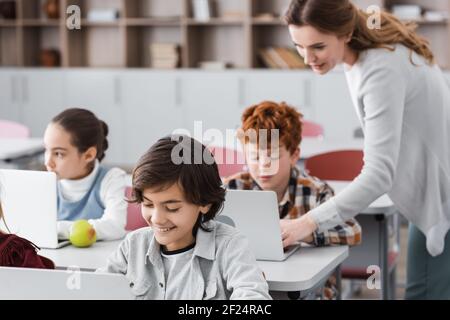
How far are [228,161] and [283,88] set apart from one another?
333 cm

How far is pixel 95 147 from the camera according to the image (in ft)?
9.01

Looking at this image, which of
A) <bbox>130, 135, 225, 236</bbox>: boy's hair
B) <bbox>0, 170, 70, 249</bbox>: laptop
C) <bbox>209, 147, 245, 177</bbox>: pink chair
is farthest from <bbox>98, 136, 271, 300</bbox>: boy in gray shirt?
<bbox>209, 147, 245, 177</bbox>: pink chair

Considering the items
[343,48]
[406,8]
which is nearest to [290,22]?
[343,48]

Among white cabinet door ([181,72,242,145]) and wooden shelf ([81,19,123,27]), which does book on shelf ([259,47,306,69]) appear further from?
wooden shelf ([81,19,123,27])

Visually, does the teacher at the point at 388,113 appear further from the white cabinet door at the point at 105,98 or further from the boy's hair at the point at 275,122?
the white cabinet door at the point at 105,98

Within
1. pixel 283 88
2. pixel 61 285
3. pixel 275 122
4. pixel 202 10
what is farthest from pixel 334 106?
pixel 61 285

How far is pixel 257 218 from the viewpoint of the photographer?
2213mm

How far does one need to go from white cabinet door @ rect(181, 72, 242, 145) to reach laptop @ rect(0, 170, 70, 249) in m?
4.52

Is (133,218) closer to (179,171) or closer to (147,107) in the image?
(179,171)

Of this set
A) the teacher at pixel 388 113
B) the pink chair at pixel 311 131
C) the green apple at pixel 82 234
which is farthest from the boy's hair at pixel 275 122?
the pink chair at pixel 311 131

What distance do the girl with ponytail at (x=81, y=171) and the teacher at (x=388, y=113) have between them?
0.65m

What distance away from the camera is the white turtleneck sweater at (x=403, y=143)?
7.88 ft
